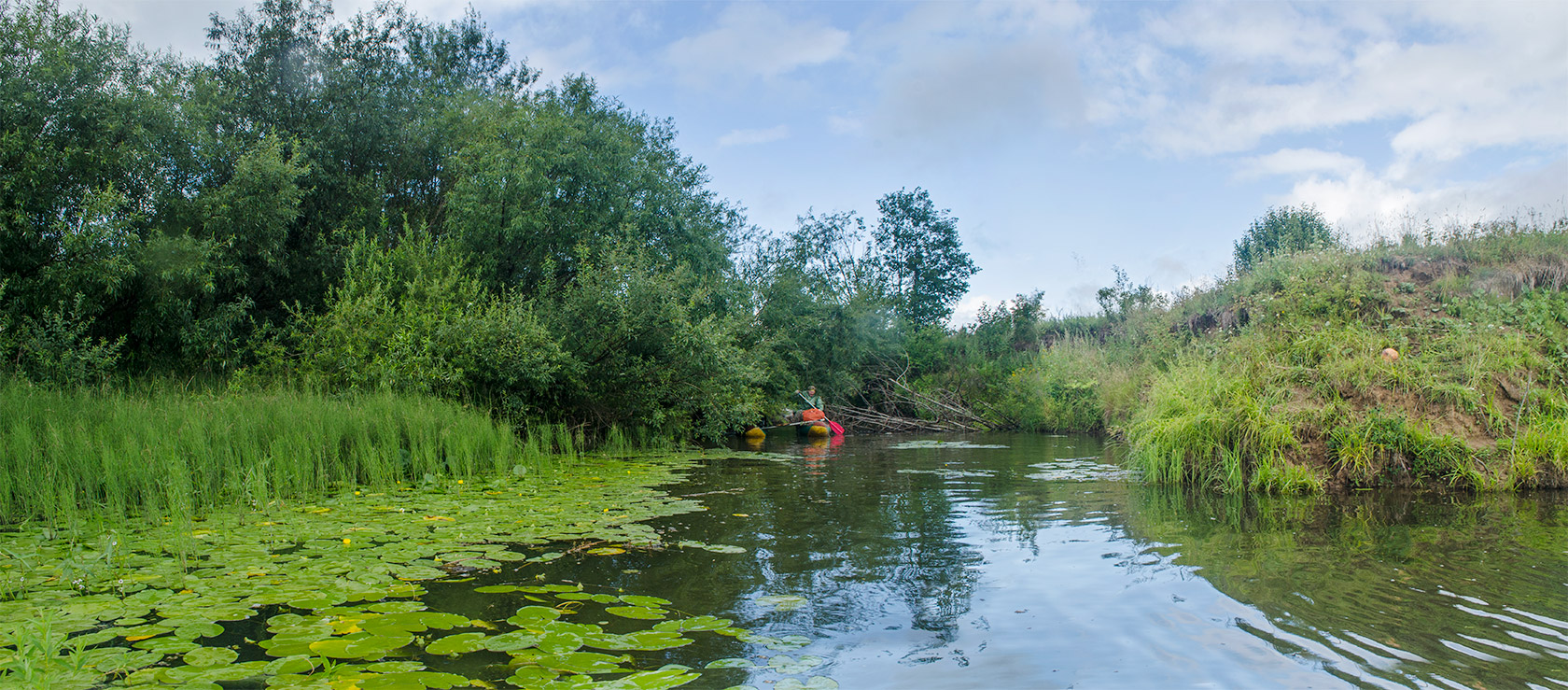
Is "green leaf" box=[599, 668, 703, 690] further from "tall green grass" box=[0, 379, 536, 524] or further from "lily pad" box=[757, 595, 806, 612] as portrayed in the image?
"tall green grass" box=[0, 379, 536, 524]

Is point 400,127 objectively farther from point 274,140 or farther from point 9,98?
point 9,98

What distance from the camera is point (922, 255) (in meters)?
46.3

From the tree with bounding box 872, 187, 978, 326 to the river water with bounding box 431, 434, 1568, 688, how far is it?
38303 mm

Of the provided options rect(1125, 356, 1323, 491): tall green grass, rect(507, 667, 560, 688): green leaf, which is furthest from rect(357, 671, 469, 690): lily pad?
rect(1125, 356, 1323, 491): tall green grass

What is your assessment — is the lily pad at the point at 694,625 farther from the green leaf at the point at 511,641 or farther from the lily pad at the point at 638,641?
the green leaf at the point at 511,641

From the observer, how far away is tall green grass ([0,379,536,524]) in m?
5.79

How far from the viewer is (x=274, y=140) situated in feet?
53.7

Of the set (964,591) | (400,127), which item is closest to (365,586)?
(964,591)

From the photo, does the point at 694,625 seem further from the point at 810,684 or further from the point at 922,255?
the point at 922,255

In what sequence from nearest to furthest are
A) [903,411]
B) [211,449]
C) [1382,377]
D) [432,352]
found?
[211,449] < [1382,377] < [432,352] < [903,411]

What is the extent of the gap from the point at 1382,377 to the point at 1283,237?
6689mm

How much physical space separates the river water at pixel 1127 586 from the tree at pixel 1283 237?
7.36 m

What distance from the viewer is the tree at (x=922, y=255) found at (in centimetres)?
4588

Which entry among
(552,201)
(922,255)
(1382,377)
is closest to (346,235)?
(552,201)
